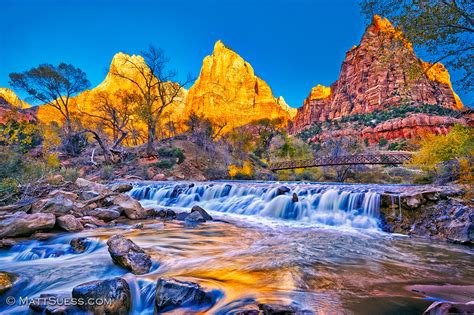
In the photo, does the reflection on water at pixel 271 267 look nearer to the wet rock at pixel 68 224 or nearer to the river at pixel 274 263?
the river at pixel 274 263

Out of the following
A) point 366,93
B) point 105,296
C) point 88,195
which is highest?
point 366,93

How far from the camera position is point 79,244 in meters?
5.74

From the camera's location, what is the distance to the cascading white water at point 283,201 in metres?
9.33

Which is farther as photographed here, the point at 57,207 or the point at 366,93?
the point at 366,93

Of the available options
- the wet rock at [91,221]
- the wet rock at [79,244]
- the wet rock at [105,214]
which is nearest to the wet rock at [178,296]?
the wet rock at [79,244]

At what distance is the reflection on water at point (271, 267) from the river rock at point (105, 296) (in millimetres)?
263

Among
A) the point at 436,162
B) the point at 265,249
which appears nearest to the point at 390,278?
the point at 265,249

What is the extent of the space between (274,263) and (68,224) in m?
5.65

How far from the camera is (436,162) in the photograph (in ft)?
54.6

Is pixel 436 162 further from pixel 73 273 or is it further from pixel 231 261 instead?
pixel 73 273

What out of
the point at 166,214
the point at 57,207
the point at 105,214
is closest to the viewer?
the point at 57,207

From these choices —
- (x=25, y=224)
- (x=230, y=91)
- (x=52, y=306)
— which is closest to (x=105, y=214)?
(x=25, y=224)

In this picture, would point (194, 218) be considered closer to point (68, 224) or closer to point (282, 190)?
point (68, 224)

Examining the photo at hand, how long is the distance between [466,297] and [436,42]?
257 inches
